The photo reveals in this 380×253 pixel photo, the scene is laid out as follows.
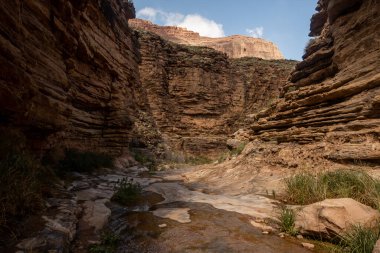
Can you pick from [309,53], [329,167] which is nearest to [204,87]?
[309,53]

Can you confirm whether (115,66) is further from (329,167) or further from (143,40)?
(143,40)

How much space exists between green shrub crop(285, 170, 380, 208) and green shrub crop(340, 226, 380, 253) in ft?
3.71

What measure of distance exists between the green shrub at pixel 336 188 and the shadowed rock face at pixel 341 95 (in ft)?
3.95

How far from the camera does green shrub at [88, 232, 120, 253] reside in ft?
11.3

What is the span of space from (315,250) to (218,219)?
166 centimetres

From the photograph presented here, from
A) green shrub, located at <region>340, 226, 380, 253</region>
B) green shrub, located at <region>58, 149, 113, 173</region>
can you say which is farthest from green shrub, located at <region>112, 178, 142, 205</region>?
green shrub, located at <region>340, 226, 380, 253</region>

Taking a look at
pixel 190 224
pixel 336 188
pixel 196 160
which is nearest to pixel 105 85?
pixel 190 224

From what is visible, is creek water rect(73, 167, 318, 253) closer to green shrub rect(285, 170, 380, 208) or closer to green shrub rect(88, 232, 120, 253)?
green shrub rect(88, 232, 120, 253)

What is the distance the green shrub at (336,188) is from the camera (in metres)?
4.58

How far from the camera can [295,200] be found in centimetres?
554

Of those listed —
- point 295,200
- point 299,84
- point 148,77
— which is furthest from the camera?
point 148,77

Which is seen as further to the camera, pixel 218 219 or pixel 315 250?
pixel 218 219

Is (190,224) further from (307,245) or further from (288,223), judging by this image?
(307,245)

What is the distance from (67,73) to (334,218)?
9.19 metres
